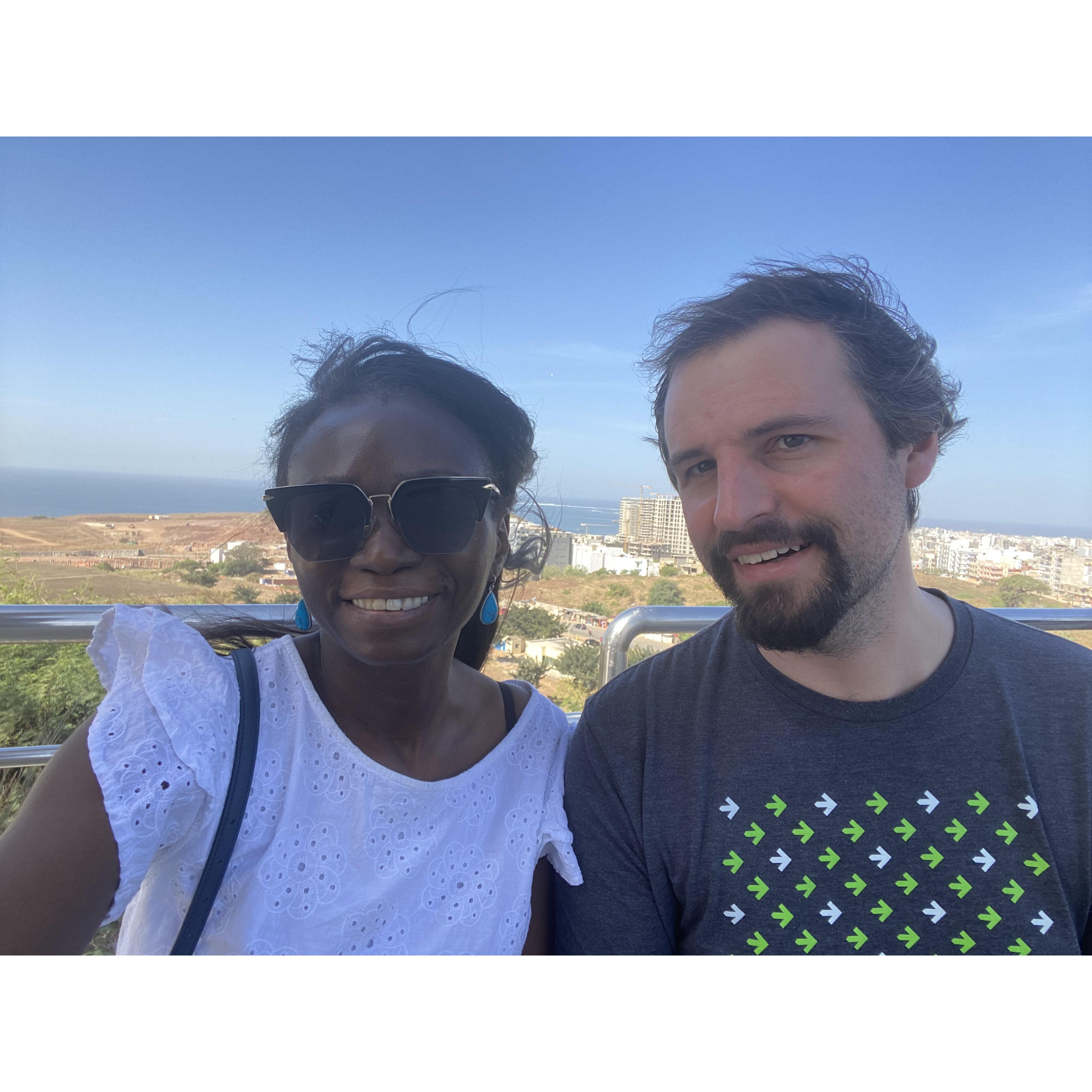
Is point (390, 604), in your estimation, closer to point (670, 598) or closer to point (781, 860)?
point (781, 860)

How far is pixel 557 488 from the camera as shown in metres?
1.87

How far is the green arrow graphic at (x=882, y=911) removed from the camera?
Answer: 120 cm

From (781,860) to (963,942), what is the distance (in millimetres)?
351

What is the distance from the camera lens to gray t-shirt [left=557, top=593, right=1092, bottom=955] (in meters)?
1.18

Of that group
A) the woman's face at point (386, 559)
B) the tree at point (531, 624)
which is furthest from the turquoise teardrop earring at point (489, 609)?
the woman's face at point (386, 559)

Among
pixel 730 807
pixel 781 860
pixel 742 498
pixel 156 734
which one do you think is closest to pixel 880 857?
pixel 781 860

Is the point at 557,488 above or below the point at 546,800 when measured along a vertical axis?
→ above

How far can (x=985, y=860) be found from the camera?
1182 mm

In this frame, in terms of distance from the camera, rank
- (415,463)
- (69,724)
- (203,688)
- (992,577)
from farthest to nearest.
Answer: (992,577), (69,724), (415,463), (203,688)

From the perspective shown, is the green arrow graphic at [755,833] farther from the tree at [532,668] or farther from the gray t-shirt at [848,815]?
the tree at [532,668]

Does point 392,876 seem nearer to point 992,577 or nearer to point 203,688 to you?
point 203,688

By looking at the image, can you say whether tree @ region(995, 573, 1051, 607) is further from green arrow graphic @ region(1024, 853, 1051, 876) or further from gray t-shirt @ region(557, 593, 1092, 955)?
green arrow graphic @ region(1024, 853, 1051, 876)
